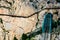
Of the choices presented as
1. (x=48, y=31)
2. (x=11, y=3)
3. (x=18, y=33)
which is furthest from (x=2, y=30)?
(x=48, y=31)

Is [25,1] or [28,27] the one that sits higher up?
[25,1]

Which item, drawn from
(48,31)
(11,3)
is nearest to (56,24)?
(48,31)

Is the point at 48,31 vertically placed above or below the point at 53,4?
below

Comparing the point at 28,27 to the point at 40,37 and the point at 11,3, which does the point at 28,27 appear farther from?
the point at 11,3

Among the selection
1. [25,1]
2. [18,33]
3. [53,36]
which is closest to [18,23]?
[18,33]

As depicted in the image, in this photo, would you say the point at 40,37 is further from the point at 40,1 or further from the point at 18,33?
the point at 40,1

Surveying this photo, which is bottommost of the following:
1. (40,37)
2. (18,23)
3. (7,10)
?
(40,37)

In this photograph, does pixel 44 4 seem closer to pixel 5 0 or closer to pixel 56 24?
pixel 56 24
